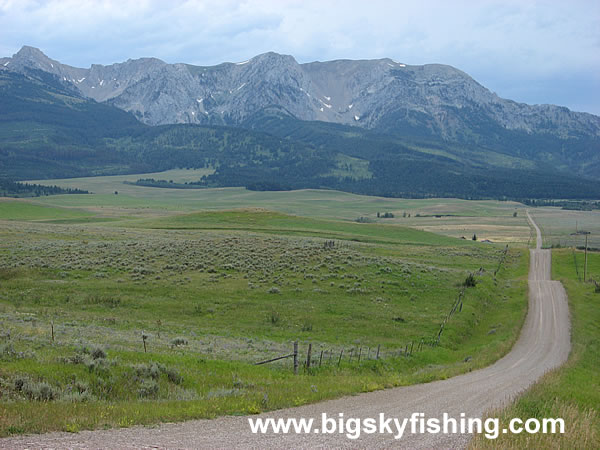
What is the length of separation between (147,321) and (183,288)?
33.8 feet

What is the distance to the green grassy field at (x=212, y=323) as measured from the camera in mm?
14164

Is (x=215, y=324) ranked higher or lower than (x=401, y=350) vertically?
higher

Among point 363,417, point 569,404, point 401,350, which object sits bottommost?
point 401,350

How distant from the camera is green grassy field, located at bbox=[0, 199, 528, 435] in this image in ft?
46.5

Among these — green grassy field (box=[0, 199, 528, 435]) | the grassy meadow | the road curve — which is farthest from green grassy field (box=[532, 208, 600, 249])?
the road curve

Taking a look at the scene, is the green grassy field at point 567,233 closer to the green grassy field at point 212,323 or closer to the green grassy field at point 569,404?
the green grassy field at point 212,323

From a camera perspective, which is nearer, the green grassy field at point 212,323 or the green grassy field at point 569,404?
the green grassy field at point 569,404

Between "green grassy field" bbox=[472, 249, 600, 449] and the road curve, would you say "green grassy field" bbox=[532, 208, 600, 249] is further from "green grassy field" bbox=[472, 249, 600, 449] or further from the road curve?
the road curve

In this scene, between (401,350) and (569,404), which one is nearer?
(569,404)

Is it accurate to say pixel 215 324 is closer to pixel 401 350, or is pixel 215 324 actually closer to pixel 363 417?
pixel 401 350

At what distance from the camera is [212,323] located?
33.0m

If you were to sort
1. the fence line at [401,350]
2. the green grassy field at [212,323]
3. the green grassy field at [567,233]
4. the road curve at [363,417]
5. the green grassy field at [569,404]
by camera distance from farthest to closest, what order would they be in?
the green grassy field at [567,233] < the fence line at [401,350] < the green grassy field at [212,323] < the green grassy field at [569,404] < the road curve at [363,417]

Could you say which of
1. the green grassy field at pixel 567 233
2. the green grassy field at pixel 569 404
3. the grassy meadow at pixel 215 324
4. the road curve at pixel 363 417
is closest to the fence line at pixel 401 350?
the grassy meadow at pixel 215 324

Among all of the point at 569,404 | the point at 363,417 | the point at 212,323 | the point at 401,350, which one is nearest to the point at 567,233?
the point at 401,350
